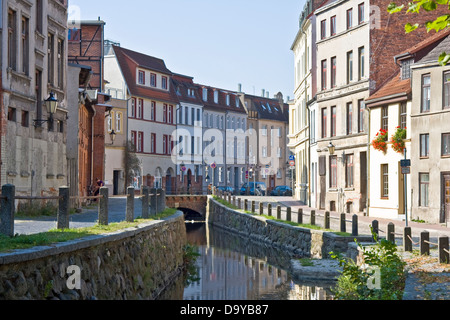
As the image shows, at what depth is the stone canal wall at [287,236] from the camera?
25.3 m

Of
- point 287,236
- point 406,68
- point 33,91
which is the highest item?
point 406,68

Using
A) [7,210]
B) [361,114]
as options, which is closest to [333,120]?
[361,114]

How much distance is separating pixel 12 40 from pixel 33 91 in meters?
2.28

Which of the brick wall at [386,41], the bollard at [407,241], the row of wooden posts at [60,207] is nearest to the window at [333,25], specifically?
the brick wall at [386,41]

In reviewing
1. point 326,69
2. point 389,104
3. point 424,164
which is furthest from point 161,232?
point 326,69

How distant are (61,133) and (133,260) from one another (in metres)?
14.8

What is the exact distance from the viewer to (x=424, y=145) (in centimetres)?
3369

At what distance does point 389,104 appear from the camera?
121ft

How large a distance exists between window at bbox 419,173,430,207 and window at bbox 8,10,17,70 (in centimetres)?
1676

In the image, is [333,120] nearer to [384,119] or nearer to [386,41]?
[386,41]

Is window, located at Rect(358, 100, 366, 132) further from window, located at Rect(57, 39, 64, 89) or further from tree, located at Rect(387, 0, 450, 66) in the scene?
tree, located at Rect(387, 0, 450, 66)

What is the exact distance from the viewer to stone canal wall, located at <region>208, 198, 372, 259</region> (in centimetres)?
2525

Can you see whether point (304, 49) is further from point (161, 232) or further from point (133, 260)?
point (133, 260)

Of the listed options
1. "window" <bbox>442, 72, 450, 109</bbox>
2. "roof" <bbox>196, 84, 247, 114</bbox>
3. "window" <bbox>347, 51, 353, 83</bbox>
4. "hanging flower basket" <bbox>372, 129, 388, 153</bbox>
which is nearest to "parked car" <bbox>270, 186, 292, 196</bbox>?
"roof" <bbox>196, 84, 247, 114</bbox>
